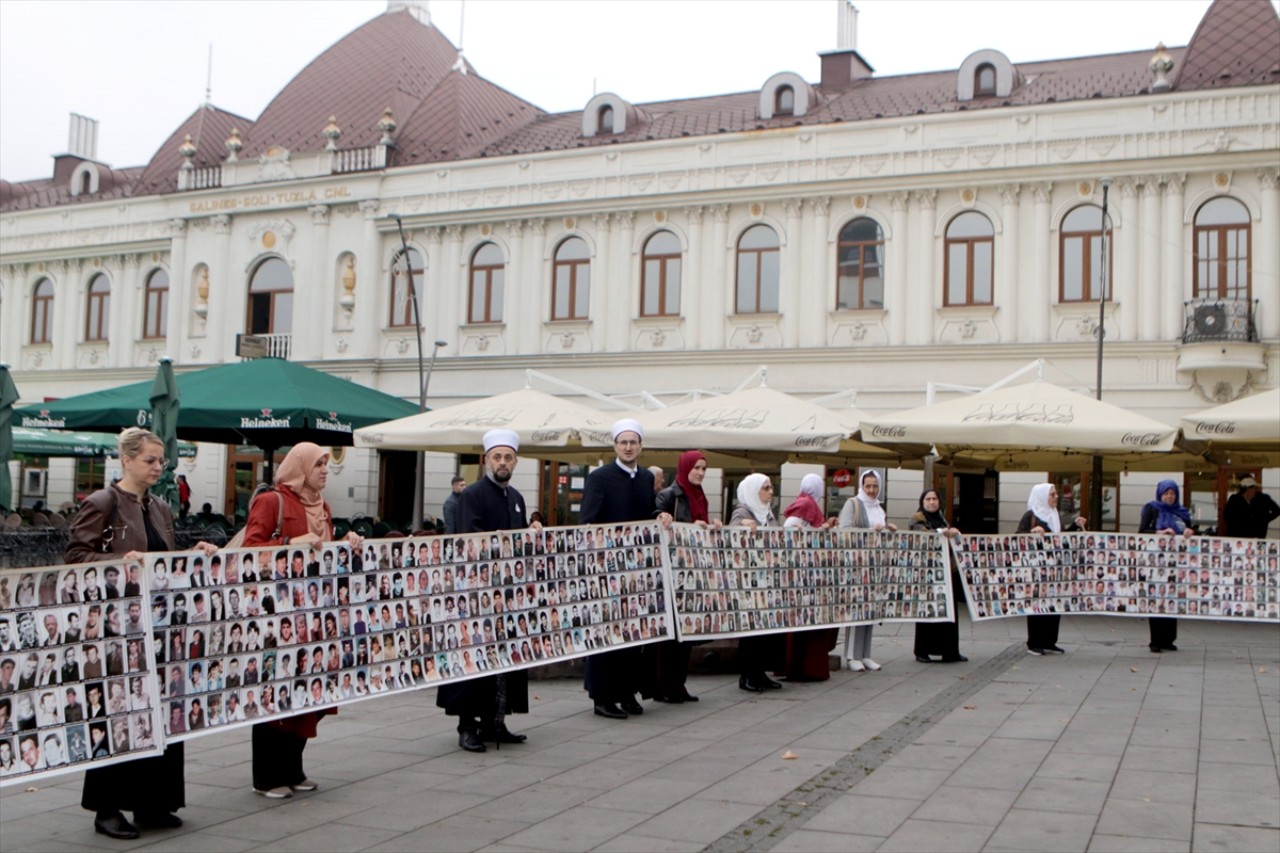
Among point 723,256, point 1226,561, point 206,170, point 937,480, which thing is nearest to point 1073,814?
point 1226,561

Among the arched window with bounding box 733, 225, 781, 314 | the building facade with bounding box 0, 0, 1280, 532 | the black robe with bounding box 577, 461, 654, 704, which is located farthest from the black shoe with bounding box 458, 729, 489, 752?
the arched window with bounding box 733, 225, 781, 314

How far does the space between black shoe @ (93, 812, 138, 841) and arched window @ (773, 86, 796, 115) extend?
29683mm

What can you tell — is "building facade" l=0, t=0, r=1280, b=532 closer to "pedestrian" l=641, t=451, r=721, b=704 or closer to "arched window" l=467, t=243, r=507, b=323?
"arched window" l=467, t=243, r=507, b=323

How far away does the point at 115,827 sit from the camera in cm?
632

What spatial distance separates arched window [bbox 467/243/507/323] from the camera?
35375 mm

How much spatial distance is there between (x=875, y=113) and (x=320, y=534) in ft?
88.0

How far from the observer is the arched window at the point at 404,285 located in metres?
36.0

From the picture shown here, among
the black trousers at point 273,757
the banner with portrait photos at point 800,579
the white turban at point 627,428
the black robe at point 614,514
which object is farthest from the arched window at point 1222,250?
the black trousers at point 273,757

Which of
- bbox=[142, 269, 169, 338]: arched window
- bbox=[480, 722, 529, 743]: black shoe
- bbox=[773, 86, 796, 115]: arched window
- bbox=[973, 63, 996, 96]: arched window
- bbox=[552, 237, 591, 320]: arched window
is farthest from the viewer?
bbox=[142, 269, 169, 338]: arched window

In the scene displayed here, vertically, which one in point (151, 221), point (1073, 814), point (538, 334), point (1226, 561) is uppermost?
point (151, 221)

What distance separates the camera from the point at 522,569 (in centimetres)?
895

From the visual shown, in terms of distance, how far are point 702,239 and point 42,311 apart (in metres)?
22.4

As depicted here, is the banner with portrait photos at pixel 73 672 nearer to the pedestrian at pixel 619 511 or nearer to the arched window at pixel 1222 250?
the pedestrian at pixel 619 511

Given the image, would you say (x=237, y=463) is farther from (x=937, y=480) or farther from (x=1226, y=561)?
(x=1226, y=561)
